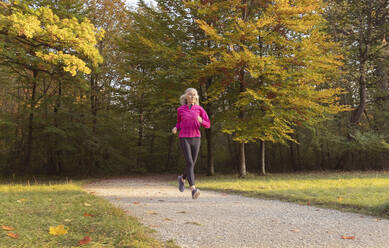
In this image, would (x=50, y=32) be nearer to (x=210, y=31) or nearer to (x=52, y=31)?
(x=52, y=31)

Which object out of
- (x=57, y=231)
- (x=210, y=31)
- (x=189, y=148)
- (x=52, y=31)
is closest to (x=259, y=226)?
(x=189, y=148)

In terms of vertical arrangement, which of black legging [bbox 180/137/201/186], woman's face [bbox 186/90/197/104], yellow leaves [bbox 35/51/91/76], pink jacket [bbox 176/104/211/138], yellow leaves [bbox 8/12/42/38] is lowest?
black legging [bbox 180/137/201/186]

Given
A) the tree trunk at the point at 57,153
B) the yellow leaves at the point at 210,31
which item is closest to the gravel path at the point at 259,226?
the yellow leaves at the point at 210,31

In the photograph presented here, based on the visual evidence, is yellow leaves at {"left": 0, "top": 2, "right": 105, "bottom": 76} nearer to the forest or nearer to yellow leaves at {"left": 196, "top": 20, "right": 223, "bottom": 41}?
the forest

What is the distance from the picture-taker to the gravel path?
3.16m

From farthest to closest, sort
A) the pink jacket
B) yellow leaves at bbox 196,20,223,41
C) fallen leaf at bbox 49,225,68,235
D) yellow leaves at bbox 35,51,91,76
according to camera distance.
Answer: yellow leaves at bbox 196,20,223,41 < yellow leaves at bbox 35,51,91,76 < the pink jacket < fallen leaf at bbox 49,225,68,235

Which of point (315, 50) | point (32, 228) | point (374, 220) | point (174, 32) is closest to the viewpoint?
point (32, 228)

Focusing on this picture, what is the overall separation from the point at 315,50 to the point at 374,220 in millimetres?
9065

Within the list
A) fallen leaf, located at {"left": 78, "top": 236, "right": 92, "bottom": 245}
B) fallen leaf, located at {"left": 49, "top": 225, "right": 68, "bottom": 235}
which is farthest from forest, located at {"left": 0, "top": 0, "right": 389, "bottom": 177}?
fallen leaf, located at {"left": 78, "top": 236, "right": 92, "bottom": 245}

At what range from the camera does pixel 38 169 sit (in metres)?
21.3

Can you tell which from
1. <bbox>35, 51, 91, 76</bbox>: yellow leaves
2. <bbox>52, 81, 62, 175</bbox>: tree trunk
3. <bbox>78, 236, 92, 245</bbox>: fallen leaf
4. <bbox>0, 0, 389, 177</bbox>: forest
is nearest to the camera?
<bbox>78, 236, 92, 245</bbox>: fallen leaf

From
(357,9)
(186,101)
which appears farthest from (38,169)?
(357,9)

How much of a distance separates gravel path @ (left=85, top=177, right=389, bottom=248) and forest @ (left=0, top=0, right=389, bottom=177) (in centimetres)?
518

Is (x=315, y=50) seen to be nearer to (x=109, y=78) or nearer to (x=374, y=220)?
(x=374, y=220)
